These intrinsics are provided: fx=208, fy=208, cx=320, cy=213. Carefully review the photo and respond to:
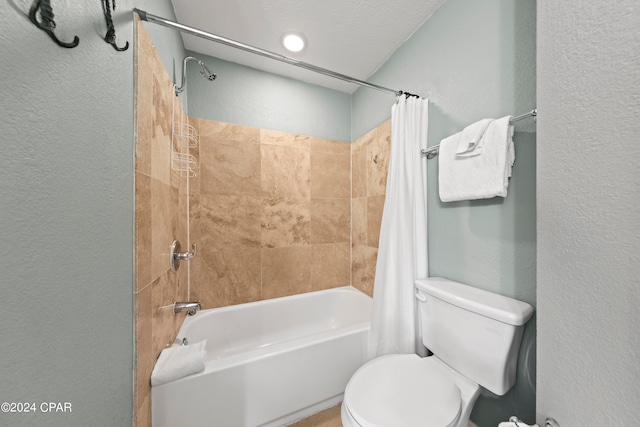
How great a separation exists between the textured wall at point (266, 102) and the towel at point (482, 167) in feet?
3.89

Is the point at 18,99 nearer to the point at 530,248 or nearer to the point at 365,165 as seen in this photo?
the point at 530,248

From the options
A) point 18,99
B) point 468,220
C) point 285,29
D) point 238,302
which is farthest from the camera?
point 238,302

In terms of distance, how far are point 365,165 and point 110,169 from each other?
165cm

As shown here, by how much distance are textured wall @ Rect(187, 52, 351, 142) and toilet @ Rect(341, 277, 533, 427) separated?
163 cm

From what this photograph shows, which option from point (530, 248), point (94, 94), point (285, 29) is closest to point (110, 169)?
point (94, 94)

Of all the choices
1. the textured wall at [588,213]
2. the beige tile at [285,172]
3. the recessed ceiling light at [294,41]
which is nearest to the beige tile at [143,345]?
the beige tile at [285,172]

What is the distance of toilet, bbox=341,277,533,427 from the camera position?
75 cm

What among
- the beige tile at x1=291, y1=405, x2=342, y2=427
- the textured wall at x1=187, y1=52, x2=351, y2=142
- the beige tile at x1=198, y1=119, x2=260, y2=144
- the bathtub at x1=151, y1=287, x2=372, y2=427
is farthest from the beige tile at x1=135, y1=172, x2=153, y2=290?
the beige tile at x1=291, y1=405, x2=342, y2=427

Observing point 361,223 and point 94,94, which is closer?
point 94,94

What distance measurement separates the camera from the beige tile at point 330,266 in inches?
76.5

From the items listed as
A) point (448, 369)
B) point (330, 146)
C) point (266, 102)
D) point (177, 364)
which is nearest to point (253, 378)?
point (177, 364)

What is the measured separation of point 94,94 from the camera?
56 cm

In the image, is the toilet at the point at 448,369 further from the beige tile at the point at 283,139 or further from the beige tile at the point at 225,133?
the beige tile at the point at 225,133

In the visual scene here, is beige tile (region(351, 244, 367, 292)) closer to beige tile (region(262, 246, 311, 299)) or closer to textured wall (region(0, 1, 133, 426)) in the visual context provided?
beige tile (region(262, 246, 311, 299))
